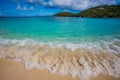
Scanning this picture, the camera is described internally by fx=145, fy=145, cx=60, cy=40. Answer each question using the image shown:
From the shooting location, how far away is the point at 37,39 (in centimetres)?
225

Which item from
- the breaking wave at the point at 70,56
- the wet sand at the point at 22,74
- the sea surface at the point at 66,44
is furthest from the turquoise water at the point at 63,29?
the wet sand at the point at 22,74

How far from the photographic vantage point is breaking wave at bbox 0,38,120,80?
182 centimetres

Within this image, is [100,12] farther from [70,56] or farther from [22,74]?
[22,74]

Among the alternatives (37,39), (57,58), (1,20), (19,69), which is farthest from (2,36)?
(57,58)

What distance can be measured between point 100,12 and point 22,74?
4.67 ft

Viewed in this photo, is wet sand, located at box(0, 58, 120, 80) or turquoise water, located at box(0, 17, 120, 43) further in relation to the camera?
turquoise water, located at box(0, 17, 120, 43)

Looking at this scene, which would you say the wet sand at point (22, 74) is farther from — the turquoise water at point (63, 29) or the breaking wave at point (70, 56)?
the turquoise water at point (63, 29)

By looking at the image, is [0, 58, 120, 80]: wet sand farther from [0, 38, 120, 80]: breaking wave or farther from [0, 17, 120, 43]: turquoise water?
[0, 17, 120, 43]: turquoise water

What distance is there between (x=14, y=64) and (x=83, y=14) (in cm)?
123

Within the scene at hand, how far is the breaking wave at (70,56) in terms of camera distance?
182cm

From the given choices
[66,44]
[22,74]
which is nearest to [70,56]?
[66,44]

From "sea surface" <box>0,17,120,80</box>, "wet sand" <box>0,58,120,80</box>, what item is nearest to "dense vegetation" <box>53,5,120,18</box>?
"sea surface" <box>0,17,120,80</box>

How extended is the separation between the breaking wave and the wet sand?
5 centimetres

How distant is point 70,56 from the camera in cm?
197
